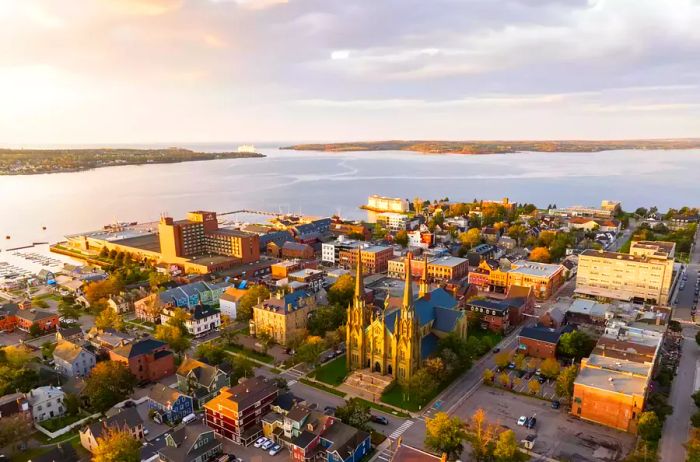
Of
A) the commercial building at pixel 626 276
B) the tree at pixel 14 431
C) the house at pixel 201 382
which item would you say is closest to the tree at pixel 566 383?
the house at pixel 201 382

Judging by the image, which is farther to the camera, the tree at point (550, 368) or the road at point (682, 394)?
the tree at point (550, 368)

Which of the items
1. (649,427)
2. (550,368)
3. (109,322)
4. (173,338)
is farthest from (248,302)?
(649,427)

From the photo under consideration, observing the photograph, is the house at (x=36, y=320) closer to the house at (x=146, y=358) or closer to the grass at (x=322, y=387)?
the house at (x=146, y=358)

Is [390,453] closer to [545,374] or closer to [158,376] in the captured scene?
[545,374]

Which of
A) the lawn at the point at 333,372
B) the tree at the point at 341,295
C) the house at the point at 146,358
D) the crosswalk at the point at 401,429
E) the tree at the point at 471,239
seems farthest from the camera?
the tree at the point at 471,239

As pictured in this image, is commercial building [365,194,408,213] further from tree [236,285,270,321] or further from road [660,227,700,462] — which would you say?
tree [236,285,270,321]

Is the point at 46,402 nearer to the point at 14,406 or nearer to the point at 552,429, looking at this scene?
the point at 14,406

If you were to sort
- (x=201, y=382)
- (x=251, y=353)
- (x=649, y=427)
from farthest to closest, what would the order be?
(x=251, y=353) < (x=201, y=382) < (x=649, y=427)
